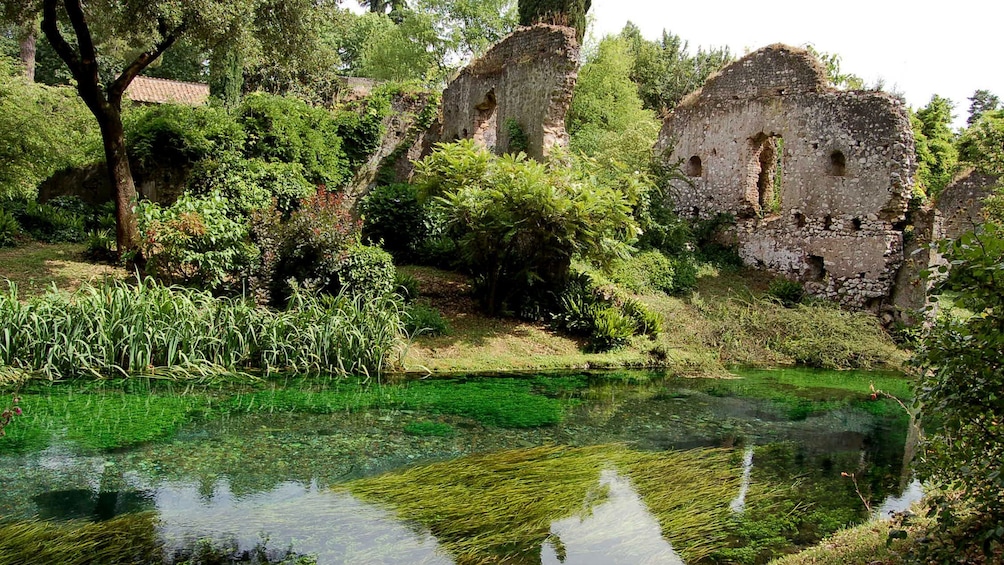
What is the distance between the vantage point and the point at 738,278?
16.9 metres

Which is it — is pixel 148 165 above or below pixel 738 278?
above

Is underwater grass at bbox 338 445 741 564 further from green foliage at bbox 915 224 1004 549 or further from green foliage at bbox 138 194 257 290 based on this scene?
green foliage at bbox 138 194 257 290

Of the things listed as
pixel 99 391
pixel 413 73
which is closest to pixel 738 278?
pixel 99 391

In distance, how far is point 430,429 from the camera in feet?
24.7

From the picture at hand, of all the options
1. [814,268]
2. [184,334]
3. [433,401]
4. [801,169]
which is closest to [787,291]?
[814,268]

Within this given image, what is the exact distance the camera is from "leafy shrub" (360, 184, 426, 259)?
14.9 m

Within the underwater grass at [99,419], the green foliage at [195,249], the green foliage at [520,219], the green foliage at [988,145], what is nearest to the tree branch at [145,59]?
the green foliage at [195,249]

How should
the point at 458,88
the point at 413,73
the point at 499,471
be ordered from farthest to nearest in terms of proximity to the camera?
the point at 413,73 → the point at 458,88 → the point at 499,471

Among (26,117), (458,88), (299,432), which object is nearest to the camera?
(299,432)

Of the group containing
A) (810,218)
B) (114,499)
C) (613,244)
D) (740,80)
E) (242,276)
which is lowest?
(114,499)

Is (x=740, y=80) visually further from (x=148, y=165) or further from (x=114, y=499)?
(x=114, y=499)

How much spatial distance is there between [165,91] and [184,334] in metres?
28.8

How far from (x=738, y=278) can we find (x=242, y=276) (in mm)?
11557

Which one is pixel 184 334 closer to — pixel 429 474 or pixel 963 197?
pixel 429 474
